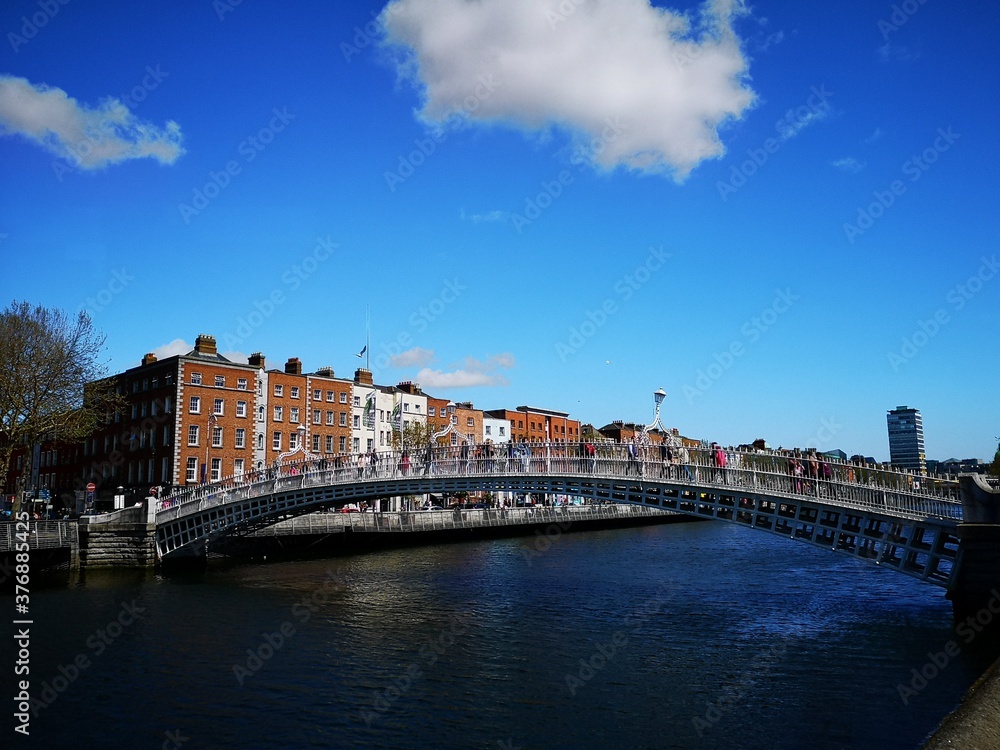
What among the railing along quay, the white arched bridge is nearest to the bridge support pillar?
the white arched bridge

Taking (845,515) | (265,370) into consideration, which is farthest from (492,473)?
(265,370)

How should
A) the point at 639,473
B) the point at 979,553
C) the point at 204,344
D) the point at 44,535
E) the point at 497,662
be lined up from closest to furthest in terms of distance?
the point at 497,662 < the point at 979,553 < the point at 639,473 < the point at 44,535 < the point at 204,344

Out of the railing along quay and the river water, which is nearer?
the river water

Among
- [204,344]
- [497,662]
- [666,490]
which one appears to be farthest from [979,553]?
[204,344]

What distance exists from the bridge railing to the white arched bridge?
4cm

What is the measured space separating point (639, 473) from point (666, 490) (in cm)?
124

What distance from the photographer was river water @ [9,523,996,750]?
15.4m

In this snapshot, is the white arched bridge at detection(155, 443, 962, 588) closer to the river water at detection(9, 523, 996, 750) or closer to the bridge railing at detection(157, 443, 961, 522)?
the bridge railing at detection(157, 443, 961, 522)

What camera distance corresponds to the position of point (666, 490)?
29203 millimetres

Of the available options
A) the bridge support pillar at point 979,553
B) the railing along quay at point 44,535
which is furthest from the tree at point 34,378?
the bridge support pillar at point 979,553

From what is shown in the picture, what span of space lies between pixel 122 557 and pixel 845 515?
35.2 metres

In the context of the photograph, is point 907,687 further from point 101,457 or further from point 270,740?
point 101,457

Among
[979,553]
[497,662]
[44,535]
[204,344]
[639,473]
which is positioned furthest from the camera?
[204,344]

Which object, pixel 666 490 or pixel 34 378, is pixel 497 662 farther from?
pixel 34 378
